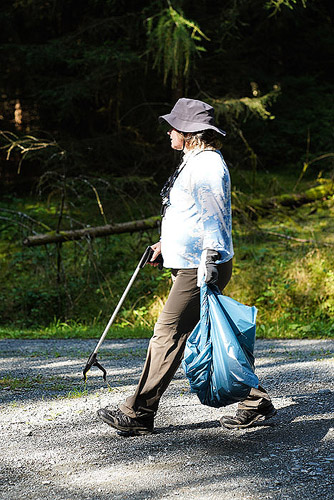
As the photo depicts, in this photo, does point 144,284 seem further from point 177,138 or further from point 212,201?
point 212,201

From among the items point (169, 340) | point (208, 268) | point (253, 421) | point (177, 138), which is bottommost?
point (253, 421)

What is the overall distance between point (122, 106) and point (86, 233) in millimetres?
5354

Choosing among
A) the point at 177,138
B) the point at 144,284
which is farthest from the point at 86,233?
the point at 177,138

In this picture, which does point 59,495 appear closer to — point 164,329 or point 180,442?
point 180,442

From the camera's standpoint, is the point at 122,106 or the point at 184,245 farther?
the point at 122,106

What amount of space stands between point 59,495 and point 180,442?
93cm

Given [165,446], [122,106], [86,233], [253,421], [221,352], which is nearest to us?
[221,352]

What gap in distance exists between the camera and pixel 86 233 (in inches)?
409

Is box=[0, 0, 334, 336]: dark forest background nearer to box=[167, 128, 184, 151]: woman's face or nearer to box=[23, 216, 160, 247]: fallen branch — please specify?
box=[23, 216, 160, 247]: fallen branch

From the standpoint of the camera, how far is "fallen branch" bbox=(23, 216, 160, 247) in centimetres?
1008

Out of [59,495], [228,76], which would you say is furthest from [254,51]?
[59,495]

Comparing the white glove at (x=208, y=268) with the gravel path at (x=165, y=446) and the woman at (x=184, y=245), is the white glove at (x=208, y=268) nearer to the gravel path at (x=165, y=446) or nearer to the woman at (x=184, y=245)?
the woman at (x=184, y=245)

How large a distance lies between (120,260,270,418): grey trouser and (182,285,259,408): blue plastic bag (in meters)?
0.18

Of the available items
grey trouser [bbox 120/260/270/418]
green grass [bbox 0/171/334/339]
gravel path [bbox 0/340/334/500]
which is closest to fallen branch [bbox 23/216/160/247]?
green grass [bbox 0/171/334/339]
